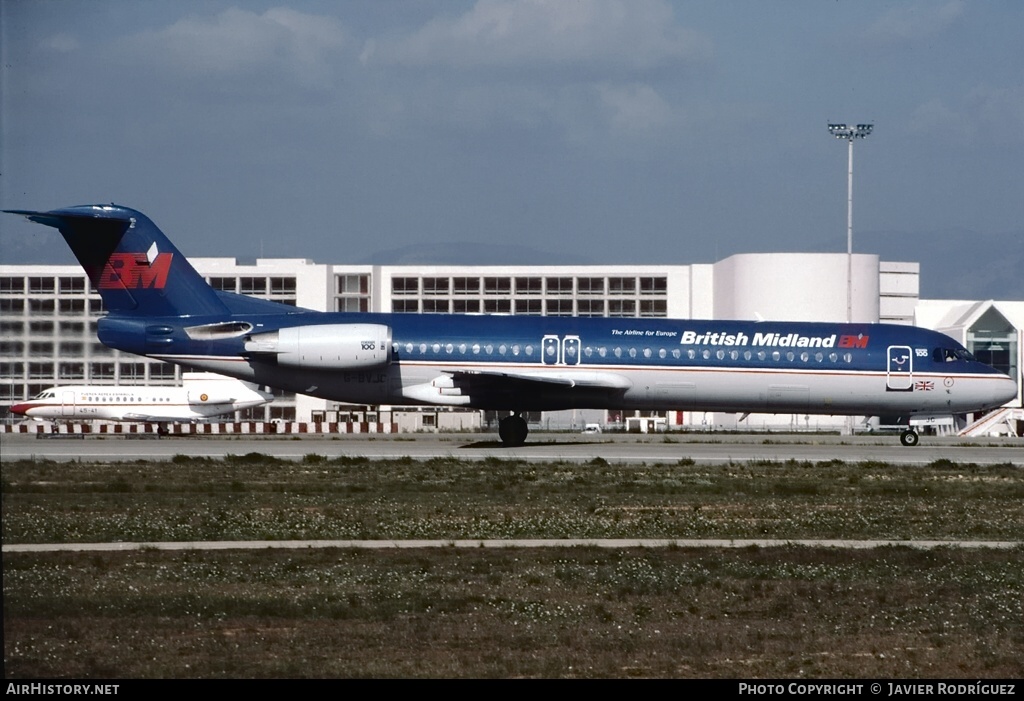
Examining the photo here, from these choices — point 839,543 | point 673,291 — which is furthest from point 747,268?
point 839,543

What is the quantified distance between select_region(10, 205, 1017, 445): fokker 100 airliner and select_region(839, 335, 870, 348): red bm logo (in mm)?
34

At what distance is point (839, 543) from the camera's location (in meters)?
18.5

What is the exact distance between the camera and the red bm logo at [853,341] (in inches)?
1591

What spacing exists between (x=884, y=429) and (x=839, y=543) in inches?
2380

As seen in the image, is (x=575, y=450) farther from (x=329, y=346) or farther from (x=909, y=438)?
(x=909, y=438)

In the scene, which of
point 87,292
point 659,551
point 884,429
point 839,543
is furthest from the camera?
point 884,429

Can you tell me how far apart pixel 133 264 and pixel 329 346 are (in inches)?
275

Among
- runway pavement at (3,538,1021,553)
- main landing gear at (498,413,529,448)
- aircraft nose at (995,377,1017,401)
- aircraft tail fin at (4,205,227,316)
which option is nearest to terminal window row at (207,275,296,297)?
aircraft tail fin at (4,205,227,316)

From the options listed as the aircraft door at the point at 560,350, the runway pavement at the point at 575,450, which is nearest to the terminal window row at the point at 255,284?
the runway pavement at the point at 575,450

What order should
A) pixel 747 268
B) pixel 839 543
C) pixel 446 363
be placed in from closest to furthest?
pixel 839 543, pixel 446 363, pixel 747 268

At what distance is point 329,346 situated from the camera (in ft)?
128

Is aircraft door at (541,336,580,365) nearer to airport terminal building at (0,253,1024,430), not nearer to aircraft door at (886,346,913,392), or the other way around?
aircraft door at (886,346,913,392)

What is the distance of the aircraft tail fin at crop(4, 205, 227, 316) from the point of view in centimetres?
3828
